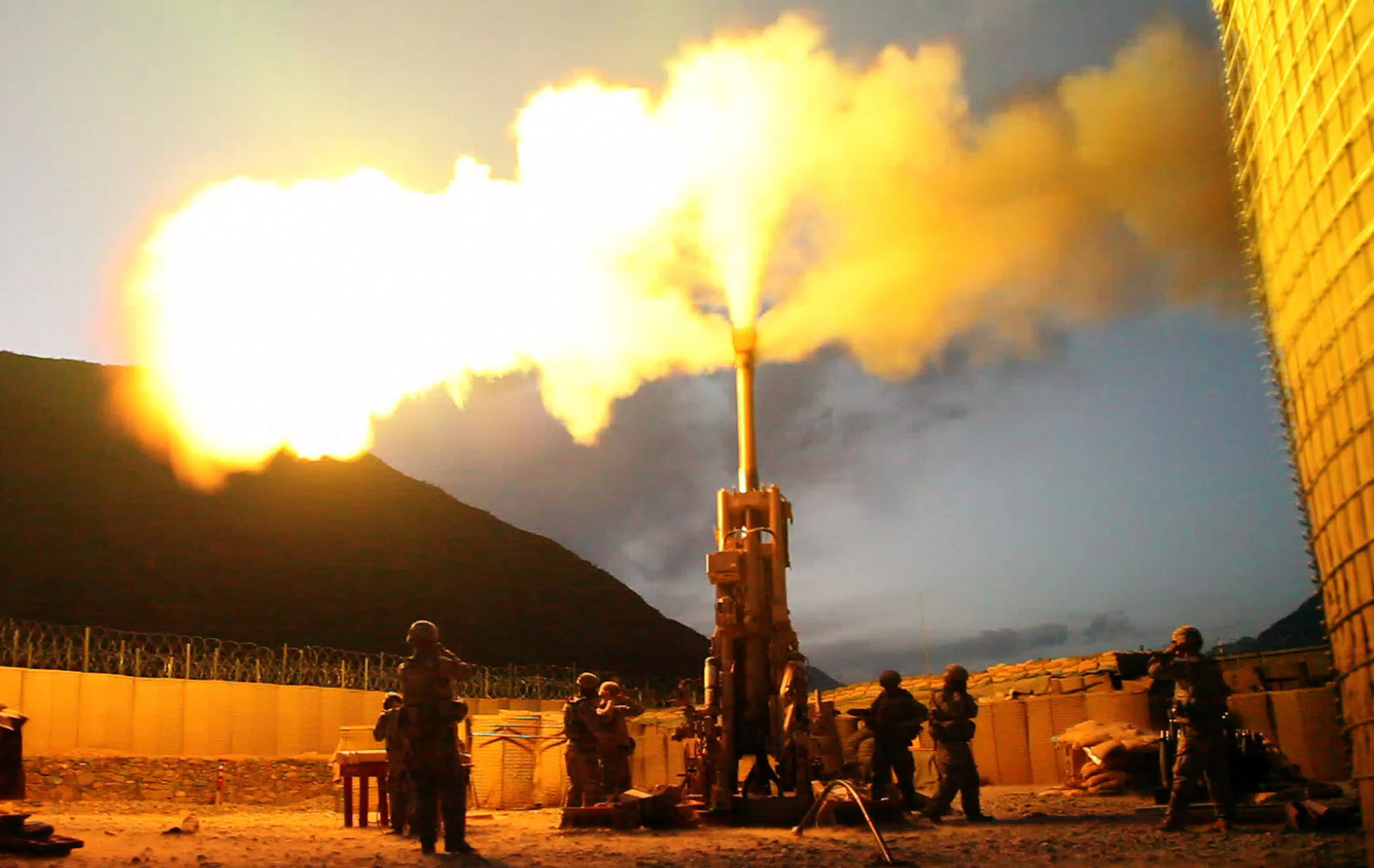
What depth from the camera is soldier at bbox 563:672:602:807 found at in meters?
18.2

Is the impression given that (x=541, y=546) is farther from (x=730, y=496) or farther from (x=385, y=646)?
(x=730, y=496)

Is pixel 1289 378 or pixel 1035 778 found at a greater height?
pixel 1289 378

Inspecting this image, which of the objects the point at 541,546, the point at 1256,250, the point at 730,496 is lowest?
the point at 730,496

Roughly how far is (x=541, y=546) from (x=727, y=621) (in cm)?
8006

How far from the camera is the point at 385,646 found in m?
70.8

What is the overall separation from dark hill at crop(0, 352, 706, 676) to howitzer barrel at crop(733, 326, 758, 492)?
5404 cm

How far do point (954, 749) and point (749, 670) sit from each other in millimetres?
3069

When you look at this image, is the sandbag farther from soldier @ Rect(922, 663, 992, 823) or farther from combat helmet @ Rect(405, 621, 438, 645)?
combat helmet @ Rect(405, 621, 438, 645)

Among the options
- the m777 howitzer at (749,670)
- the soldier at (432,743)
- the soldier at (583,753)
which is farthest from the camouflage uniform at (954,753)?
the soldier at (432,743)

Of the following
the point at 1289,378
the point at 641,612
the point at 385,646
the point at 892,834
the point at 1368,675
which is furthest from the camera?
the point at 641,612

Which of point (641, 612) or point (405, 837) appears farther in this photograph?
point (641, 612)

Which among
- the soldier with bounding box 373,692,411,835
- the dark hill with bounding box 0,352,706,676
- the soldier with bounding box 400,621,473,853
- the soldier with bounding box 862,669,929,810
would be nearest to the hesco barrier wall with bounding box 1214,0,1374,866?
the soldier with bounding box 862,669,929,810

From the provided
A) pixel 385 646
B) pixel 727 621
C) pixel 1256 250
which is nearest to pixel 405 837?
pixel 727 621

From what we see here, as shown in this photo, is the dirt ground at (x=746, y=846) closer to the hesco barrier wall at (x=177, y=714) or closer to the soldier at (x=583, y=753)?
the soldier at (x=583, y=753)
